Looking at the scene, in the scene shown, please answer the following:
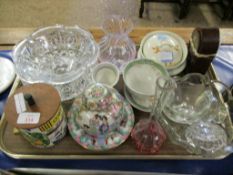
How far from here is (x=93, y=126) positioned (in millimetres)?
510

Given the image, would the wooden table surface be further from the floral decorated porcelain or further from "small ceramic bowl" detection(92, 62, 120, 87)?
the floral decorated porcelain

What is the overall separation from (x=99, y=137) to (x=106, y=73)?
0.18 meters

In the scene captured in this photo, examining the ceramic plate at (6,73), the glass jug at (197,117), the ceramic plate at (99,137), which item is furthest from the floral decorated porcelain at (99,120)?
the ceramic plate at (6,73)

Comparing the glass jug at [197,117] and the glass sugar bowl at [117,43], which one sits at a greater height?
the glass sugar bowl at [117,43]

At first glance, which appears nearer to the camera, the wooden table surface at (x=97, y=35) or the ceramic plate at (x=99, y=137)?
the ceramic plate at (x=99, y=137)

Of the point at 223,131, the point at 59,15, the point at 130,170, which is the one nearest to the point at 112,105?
the point at 130,170

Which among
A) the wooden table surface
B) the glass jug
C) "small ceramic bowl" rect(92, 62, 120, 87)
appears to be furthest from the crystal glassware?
the wooden table surface

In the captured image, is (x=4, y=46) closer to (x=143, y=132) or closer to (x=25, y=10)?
(x=143, y=132)

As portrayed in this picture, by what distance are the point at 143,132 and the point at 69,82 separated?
0.22m

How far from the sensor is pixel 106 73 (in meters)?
0.63

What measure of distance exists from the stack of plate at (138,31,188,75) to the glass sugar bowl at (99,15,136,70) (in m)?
0.06

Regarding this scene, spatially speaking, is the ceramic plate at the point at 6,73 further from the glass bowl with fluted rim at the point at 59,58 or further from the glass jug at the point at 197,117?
the glass jug at the point at 197,117

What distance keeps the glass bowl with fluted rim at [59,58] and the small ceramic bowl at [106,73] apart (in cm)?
2

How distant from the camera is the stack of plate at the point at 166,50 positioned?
65cm
